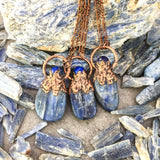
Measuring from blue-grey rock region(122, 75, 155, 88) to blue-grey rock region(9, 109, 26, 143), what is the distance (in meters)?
1.17

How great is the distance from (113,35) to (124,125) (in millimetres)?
995

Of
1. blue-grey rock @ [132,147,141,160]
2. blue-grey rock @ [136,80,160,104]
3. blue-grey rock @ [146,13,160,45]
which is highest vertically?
blue-grey rock @ [146,13,160,45]

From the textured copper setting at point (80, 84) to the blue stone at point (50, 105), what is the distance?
A: 0.14 m

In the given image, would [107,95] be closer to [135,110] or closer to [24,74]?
[135,110]

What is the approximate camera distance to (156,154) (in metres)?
2.04

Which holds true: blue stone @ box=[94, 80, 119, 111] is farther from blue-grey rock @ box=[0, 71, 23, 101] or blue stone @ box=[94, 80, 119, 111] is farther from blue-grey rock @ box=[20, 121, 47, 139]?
blue-grey rock @ box=[0, 71, 23, 101]

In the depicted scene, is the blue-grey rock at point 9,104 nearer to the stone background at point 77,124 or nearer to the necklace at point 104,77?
Answer: the stone background at point 77,124

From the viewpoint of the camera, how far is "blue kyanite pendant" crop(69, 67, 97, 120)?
7.62 ft

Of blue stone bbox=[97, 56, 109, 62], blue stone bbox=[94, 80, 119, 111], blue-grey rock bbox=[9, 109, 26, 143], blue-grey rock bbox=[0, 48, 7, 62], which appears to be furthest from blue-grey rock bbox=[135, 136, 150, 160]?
blue-grey rock bbox=[0, 48, 7, 62]

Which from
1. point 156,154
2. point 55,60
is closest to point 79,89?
point 55,60

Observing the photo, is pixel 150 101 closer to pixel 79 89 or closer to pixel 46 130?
pixel 79 89

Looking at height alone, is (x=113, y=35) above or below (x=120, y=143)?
above

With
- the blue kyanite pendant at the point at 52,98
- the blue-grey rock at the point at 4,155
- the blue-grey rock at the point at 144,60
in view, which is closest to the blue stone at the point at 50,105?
the blue kyanite pendant at the point at 52,98

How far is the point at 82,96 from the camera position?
2.38 m
